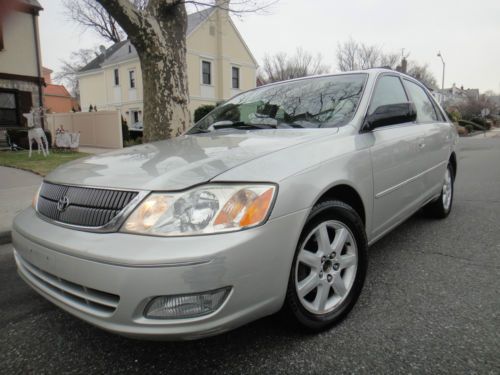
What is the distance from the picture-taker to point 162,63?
7.05 meters

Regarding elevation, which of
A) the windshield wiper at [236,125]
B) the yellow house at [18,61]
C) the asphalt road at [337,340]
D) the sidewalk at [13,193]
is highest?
the yellow house at [18,61]

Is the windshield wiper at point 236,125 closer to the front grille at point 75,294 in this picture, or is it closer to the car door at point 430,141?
the car door at point 430,141

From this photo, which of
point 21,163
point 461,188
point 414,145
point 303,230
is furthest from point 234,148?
point 21,163

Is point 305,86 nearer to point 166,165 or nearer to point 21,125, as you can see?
point 166,165

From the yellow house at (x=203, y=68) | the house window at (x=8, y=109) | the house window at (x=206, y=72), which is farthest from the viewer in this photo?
the house window at (x=206, y=72)

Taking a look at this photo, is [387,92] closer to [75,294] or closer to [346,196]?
[346,196]

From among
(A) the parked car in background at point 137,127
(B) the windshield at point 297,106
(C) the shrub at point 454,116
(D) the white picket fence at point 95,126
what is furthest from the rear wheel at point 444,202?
(C) the shrub at point 454,116

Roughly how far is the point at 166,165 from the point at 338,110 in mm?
1413

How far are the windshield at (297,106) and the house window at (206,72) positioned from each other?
74.0 feet

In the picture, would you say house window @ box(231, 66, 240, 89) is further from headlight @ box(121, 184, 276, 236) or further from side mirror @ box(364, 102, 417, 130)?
headlight @ box(121, 184, 276, 236)

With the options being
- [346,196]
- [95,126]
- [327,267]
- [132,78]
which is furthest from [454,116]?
[327,267]

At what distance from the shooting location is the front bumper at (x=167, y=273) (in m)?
1.62

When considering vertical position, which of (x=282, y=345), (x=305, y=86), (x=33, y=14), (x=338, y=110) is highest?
(x=33, y=14)

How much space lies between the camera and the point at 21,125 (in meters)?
16.3
